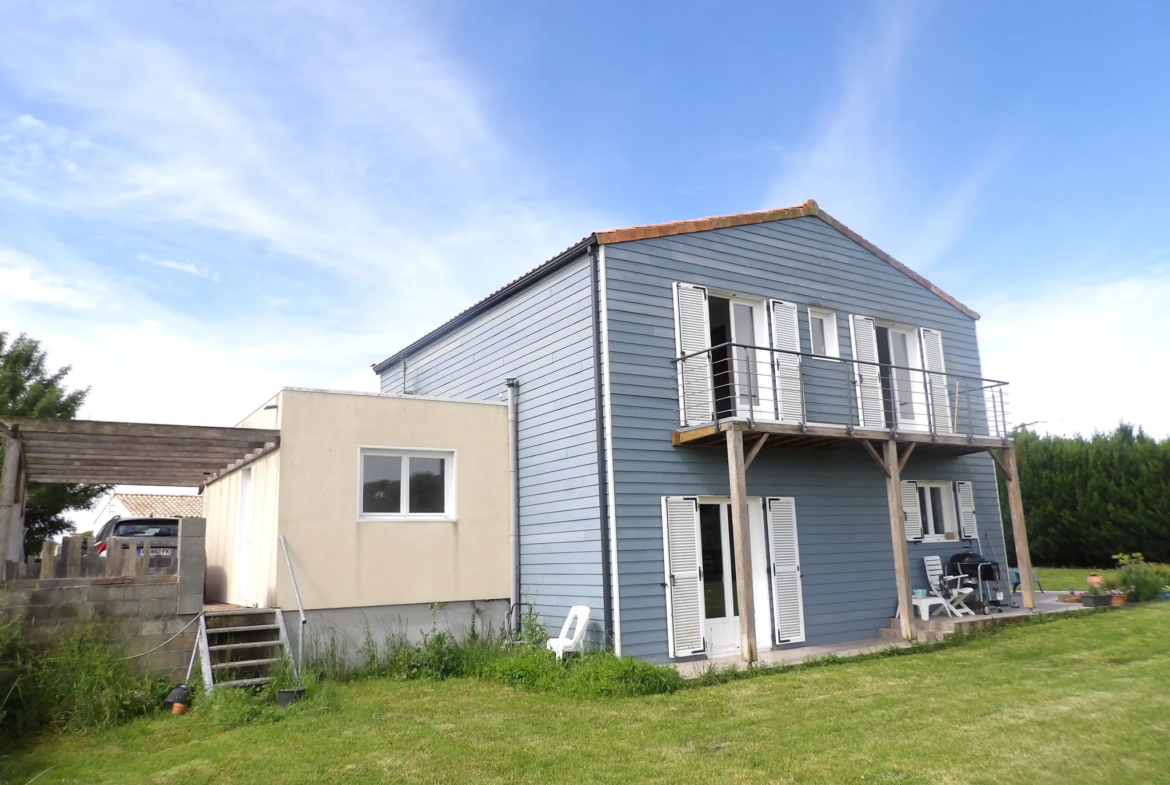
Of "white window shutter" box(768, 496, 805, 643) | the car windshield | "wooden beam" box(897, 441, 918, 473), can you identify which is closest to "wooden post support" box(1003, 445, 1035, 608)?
"wooden beam" box(897, 441, 918, 473)

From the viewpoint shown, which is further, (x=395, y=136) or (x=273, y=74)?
(x=395, y=136)

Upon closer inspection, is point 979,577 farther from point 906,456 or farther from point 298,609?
point 298,609

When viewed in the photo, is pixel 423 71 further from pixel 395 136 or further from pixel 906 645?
pixel 906 645

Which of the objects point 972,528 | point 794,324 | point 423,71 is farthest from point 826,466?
point 423,71

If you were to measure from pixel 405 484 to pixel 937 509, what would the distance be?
922 centimetres

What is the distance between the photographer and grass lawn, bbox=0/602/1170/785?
19.9ft

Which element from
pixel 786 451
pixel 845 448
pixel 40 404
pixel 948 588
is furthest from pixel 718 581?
pixel 40 404

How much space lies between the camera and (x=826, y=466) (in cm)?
1281

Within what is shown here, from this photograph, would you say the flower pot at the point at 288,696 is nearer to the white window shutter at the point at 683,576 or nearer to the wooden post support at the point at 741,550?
the white window shutter at the point at 683,576

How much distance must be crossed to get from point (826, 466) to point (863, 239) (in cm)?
430

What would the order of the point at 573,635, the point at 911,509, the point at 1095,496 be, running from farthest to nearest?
the point at 1095,496
the point at 911,509
the point at 573,635

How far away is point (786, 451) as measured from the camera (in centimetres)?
1240

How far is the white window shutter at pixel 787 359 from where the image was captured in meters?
12.1

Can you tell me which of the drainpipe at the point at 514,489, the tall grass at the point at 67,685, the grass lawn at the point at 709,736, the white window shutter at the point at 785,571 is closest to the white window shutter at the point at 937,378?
the white window shutter at the point at 785,571
